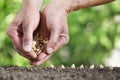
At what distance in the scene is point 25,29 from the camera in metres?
1.91

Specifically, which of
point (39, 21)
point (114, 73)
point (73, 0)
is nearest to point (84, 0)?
point (73, 0)

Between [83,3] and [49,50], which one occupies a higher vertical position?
[83,3]

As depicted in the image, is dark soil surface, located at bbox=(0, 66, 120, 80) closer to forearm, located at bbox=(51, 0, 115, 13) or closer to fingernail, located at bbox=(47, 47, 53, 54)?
fingernail, located at bbox=(47, 47, 53, 54)

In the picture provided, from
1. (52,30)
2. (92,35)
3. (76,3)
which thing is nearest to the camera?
(52,30)

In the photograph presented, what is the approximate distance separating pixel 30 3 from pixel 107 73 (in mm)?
484

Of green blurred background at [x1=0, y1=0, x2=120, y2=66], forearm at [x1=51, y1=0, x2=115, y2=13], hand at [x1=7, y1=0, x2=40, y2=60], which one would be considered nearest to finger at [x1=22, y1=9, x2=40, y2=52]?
hand at [x1=7, y1=0, x2=40, y2=60]

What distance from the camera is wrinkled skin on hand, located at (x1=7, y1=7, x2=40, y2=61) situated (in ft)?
6.11

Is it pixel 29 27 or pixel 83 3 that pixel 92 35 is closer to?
pixel 83 3

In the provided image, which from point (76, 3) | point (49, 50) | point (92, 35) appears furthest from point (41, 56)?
point (92, 35)

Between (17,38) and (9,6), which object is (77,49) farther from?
(17,38)

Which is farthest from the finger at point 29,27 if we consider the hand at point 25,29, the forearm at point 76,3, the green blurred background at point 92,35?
the green blurred background at point 92,35

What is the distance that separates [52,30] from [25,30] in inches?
4.5

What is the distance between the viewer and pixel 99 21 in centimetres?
339

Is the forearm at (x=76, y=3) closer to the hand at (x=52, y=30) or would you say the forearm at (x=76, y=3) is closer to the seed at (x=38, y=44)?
the hand at (x=52, y=30)
